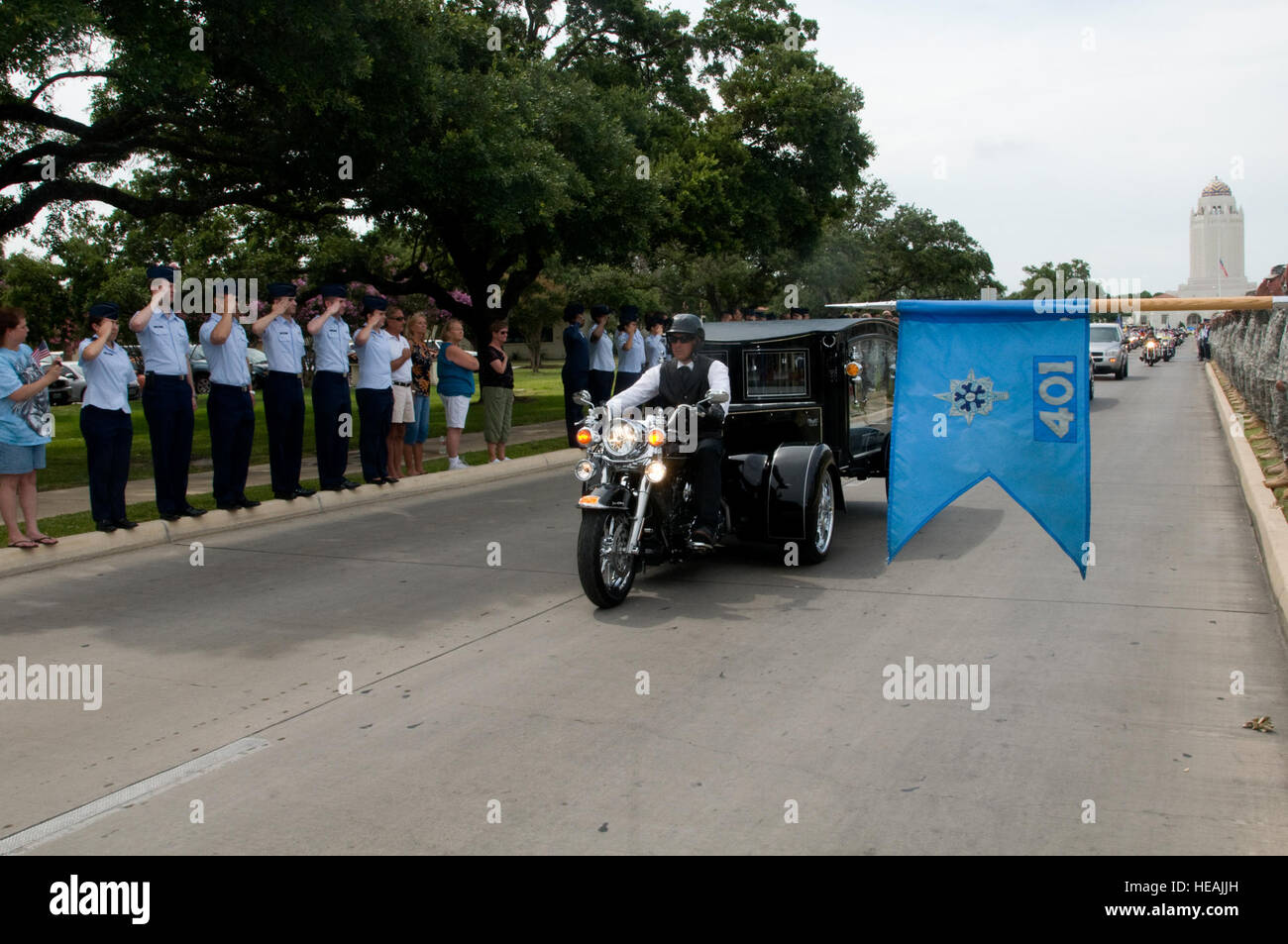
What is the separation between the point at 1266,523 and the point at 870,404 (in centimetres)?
350

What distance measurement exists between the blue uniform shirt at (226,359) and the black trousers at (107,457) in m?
1.01

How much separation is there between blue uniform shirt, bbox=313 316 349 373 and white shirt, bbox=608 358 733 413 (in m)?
4.49

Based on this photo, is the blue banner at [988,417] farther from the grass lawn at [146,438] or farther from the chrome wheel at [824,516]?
the grass lawn at [146,438]

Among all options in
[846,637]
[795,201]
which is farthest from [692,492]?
[795,201]

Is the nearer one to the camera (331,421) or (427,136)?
(331,421)

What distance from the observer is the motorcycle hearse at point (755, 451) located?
789cm

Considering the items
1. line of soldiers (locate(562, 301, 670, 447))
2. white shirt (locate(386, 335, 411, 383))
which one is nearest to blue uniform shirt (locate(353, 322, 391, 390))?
white shirt (locate(386, 335, 411, 383))

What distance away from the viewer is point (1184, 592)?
8227 mm

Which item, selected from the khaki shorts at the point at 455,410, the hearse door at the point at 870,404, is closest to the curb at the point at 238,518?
the khaki shorts at the point at 455,410

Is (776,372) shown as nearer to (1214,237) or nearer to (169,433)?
(169,433)

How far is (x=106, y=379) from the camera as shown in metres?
9.71

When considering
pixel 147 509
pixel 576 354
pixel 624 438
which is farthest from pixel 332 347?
pixel 576 354

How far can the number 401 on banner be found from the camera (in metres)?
5.45

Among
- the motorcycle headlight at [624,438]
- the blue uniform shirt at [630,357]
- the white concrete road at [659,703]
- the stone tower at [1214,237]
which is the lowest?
the white concrete road at [659,703]
